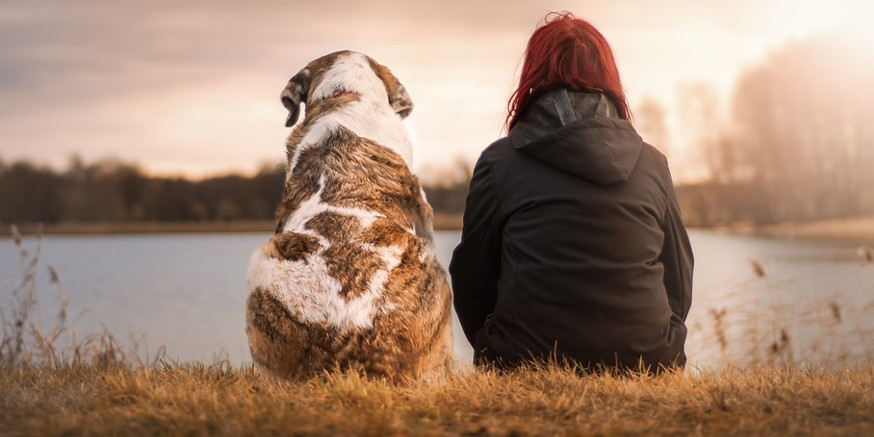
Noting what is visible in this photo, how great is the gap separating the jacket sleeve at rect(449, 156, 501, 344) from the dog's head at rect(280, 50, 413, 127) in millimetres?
1216

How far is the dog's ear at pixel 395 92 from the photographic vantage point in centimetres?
505

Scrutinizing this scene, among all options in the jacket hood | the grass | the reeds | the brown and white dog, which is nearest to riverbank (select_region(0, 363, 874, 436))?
the grass

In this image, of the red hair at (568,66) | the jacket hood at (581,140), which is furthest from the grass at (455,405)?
the red hair at (568,66)

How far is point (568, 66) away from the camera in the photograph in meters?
4.10

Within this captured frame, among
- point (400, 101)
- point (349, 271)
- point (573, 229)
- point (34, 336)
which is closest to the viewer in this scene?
point (349, 271)

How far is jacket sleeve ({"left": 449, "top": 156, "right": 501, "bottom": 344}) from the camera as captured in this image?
401 centimetres

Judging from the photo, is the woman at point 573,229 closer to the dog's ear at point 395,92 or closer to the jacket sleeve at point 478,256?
the jacket sleeve at point 478,256

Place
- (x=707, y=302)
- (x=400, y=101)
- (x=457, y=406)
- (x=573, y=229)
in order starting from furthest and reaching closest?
1. (x=707, y=302)
2. (x=400, y=101)
3. (x=573, y=229)
4. (x=457, y=406)

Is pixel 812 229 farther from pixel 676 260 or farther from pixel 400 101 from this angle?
pixel 400 101

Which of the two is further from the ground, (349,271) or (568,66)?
(568,66)

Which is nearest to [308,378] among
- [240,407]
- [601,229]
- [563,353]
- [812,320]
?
[240,407]

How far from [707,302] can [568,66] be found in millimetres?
9111

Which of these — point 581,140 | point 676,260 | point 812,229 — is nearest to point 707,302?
point 676,260

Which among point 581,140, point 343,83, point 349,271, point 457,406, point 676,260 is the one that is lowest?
point 457,406
